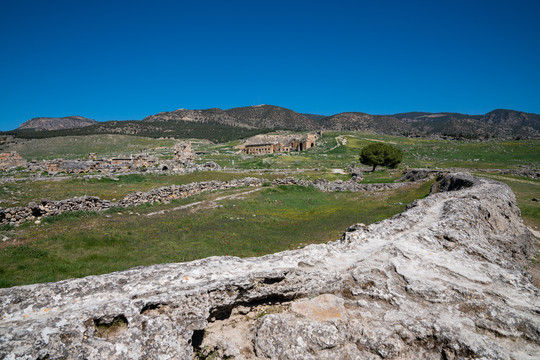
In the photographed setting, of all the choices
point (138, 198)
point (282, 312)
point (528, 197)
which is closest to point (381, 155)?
point (528, 197)

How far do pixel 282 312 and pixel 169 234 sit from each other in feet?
42.9

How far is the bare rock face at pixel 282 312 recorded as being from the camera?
5.66 meters

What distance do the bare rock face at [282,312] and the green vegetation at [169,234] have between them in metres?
7.23

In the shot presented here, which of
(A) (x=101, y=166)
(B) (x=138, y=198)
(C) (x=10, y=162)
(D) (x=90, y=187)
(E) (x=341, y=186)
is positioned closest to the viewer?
(B) (x=138, y=198)

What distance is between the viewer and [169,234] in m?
18.5

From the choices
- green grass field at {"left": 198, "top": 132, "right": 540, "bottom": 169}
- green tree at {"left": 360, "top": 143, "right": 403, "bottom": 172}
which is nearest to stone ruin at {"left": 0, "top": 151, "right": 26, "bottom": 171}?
green grass field at {"left": 198, "top": 132, "right": 540, "bottom": 169}

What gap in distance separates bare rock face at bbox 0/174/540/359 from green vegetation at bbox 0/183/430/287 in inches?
285

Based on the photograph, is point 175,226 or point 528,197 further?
point 528,197

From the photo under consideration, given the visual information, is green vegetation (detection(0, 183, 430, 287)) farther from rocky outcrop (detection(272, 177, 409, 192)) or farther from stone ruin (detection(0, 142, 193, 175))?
stone ruin (detection(0, 142, 193, 175))

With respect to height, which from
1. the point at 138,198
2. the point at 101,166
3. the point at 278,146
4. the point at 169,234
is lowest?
the point at 169,234

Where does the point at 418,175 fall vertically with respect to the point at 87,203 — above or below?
above

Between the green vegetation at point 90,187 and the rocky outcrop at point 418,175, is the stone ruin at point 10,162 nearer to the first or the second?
the green vegetation at point 90,187

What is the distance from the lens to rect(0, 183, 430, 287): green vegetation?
13555 millimetres

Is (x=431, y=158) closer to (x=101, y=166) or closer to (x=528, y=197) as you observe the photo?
(x=528, y=197)
